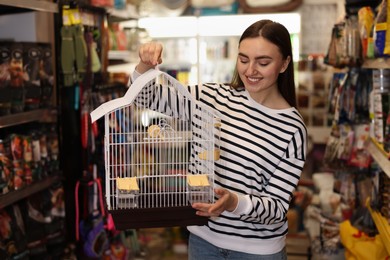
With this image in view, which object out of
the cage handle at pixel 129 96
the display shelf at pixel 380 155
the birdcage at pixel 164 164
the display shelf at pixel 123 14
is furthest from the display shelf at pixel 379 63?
the display shelf at pixel 123 14

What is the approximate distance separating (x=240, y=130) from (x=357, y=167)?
6.19ft

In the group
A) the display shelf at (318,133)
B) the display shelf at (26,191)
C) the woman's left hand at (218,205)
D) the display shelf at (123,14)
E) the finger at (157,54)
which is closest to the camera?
the woman's left hand at (218,205)

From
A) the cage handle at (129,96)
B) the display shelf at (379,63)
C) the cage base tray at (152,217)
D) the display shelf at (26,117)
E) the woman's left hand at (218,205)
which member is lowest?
the cage base tray at (152,217)

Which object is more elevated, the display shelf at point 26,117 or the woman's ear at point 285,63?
the woman's ear at point 285,63

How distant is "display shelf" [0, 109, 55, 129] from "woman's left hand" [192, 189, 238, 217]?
131 cm

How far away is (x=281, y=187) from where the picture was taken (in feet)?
6.26

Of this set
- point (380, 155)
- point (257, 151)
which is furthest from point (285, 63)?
point (380, 155)

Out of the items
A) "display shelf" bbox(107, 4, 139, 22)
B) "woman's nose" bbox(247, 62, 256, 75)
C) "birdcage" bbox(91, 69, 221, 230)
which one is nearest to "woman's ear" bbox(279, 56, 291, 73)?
"woman's nose" bbox(247, 62, 256, 75)

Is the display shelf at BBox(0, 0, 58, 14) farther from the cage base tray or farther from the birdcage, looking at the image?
the cage base tray

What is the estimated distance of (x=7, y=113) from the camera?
2732mm

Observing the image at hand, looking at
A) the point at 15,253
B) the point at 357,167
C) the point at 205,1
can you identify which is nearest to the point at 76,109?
the point at 15,253

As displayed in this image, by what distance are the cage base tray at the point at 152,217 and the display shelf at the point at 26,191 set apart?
3.61 ft

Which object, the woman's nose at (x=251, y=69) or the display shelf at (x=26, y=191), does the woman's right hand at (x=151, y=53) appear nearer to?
the woman's nose at (x=251, y=69)

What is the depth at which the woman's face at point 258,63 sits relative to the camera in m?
1.89
